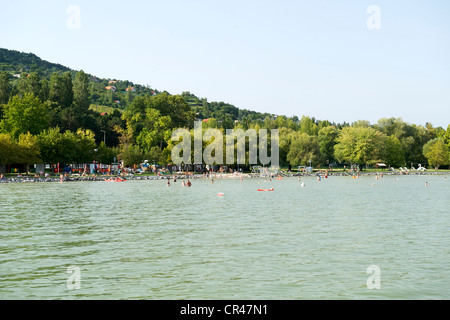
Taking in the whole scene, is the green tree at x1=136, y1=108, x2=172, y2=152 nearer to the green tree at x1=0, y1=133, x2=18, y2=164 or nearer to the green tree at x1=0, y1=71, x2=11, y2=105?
the green tree at x1=0, y1=71, x2=11, y2=105

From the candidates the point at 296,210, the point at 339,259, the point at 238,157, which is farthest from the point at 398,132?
the point at 339,259

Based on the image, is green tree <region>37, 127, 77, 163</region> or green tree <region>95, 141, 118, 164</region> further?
green tree <region>95, 141, 118, 164</region>

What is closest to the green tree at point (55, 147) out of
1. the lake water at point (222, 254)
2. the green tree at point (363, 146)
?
the lake water at point (222, 254)

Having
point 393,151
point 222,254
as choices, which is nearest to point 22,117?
point 222,254

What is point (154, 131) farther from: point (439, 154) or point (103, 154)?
point (439, 154)

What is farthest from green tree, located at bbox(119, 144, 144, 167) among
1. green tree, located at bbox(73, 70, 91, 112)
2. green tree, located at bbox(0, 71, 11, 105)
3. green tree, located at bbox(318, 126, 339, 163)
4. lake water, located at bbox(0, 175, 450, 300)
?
lake water, located at bbox(0, 175, 450, 300)

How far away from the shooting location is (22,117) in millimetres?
123688

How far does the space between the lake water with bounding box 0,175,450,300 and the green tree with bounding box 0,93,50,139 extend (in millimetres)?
85303

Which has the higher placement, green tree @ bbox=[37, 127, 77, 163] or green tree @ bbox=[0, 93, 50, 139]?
green tree @ bbox=[0, 93, 50, 139]

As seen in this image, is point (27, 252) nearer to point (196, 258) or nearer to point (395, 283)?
point (196, 258)

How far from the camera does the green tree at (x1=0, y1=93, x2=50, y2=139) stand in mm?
122188

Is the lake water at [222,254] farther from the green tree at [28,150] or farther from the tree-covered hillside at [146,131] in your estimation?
the tree-covered hillside at [146,131]

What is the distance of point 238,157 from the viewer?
479 feet
